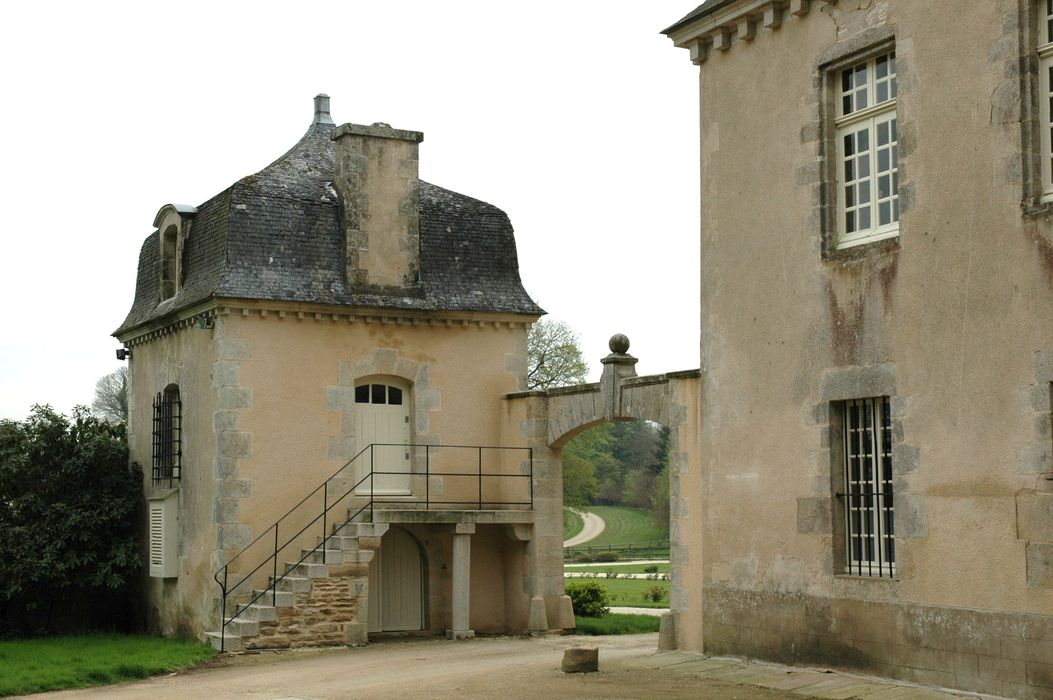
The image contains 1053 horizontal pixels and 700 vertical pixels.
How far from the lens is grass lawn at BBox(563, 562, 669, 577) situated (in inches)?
1447

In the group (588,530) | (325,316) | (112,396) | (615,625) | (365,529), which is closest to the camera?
(365,529)

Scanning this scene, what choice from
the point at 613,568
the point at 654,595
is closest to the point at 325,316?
the point at 654,595

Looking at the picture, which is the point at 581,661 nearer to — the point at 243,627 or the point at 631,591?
the point at 243,627

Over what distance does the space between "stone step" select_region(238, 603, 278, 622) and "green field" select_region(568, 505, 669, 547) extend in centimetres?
3685

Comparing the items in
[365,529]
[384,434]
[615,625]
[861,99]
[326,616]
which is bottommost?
[615,625]

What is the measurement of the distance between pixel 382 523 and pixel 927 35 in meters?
8.67

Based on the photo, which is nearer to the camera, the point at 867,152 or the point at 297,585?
the point at 867,152

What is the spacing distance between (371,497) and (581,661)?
459 cm

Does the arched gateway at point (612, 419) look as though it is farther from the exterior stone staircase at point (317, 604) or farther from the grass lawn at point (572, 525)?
the grass lawn at point (572, 525)

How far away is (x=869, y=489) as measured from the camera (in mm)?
11961

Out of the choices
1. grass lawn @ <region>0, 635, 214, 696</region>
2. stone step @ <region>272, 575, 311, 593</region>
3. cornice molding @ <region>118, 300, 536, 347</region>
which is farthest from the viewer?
cornice molding @ <region>118, 300, 536, 347</region>

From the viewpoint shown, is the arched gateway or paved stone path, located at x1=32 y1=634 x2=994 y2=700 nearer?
paved stone path, located at x1=32 y1=634 x2=994 y2=700

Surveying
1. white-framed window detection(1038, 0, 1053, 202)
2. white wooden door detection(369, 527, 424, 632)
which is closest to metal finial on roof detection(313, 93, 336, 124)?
white wooden door detection(369, 527, 424, 632)

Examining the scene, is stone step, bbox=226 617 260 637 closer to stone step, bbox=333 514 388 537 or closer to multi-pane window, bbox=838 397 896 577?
stone step, bbox=333 514 388 537
